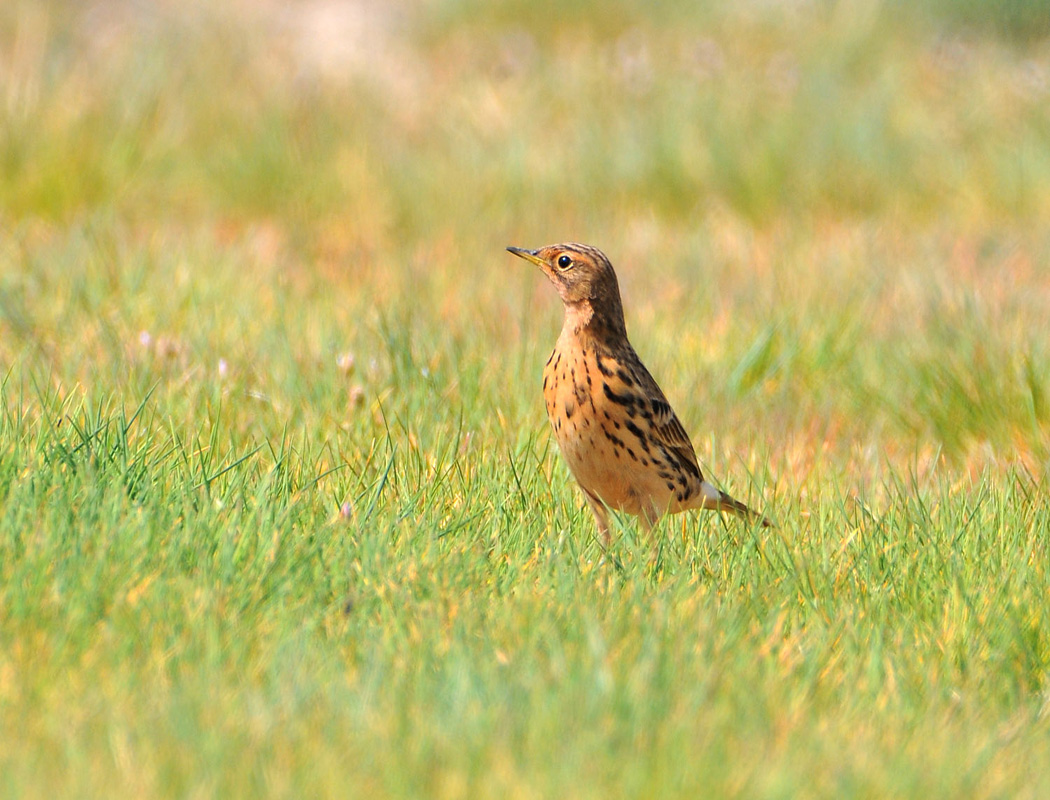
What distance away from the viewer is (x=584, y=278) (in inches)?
180

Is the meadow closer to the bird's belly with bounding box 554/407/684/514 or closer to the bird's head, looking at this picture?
the bird's belly with bounding box 554/407/684/514

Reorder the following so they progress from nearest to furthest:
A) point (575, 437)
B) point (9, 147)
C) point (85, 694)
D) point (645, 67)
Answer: point (85, 694) < point (575, 437) < point (9, 147) < point (645, 67)

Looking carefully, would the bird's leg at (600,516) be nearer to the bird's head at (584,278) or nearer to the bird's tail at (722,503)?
the bird's tail at (722,503)

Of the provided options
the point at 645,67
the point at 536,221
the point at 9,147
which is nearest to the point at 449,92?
the point at 645,67

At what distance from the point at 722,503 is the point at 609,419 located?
1.41 ft

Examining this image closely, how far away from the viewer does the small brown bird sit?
14.0 feet

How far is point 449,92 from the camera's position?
1066cm

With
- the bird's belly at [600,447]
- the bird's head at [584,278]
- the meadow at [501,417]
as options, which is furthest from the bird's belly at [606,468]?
the bird's head at [584,278]

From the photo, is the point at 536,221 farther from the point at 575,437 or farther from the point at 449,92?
the point at 575,437

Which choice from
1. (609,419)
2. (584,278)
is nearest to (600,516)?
(609,419)

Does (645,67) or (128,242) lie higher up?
(645,67)

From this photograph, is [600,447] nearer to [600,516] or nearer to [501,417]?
[600,516]

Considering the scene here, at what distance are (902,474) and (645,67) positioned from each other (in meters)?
6.24

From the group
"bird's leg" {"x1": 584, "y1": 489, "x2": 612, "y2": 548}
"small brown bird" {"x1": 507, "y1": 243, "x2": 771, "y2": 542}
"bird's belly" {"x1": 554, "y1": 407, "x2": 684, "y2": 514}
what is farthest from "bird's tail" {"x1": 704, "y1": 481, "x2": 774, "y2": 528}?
"bird's leg" {"x1": 584, "y1": 489, "x2": 612, "y2": 548}
